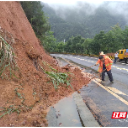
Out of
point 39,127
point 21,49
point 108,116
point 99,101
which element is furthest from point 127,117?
point 21,49

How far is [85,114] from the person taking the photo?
3699mm

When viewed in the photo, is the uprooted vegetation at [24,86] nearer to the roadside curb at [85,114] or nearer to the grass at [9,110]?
the grass at [9,110]

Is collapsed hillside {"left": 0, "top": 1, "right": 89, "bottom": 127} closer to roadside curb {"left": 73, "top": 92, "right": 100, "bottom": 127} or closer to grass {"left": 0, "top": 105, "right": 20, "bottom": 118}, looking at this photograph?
grass {"left": 0, "top": 105, "right": 20, "bottom": 118}

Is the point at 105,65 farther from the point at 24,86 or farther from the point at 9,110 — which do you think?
the point at 9,110

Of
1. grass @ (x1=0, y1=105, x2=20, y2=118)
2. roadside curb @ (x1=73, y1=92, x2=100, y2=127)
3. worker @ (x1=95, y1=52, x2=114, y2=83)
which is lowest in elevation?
roadside curb @ (x1=73, y1=92, x2=100, y2=127)

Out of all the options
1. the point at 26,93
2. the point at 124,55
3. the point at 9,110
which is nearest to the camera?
the point at 9,110

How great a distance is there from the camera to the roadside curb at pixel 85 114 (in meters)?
3.26

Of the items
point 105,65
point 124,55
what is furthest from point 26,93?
point 124,55

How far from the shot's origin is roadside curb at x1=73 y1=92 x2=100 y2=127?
326 cm

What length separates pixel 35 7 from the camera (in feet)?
60.7

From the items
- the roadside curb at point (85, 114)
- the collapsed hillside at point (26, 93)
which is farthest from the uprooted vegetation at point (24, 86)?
the roadside curb at point (85, 114)

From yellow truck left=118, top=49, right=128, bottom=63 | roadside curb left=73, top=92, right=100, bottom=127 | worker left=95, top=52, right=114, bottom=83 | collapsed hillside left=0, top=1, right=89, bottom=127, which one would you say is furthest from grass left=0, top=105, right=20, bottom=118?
yellow truck left=118, top=49, right=128, bottom=63

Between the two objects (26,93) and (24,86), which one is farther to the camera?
(24,86)

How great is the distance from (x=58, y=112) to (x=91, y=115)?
832mm
